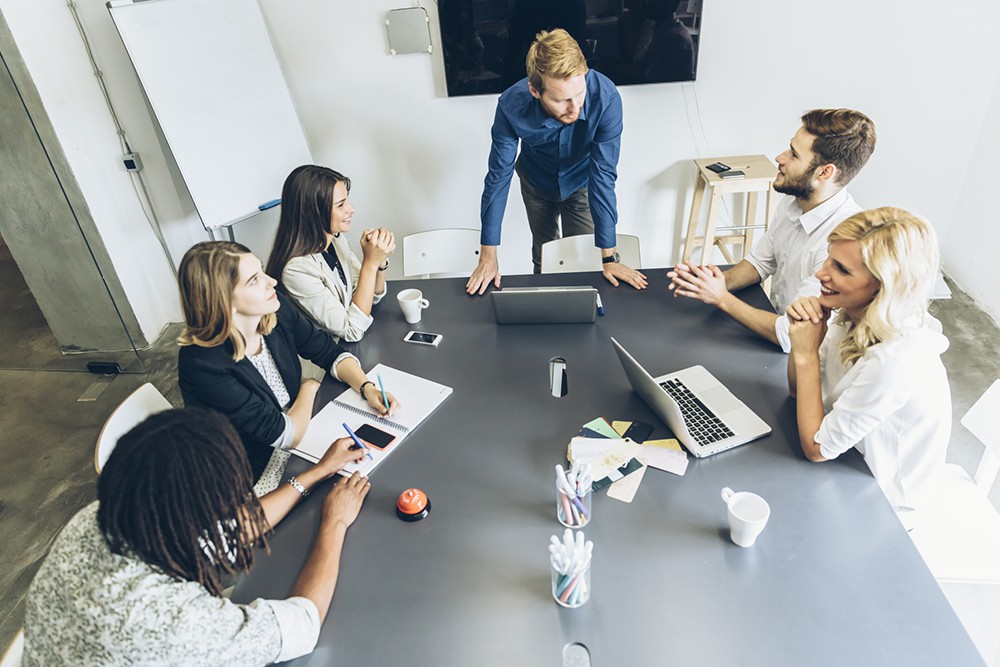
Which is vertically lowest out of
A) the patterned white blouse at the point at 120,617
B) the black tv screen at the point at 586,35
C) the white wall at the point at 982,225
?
the white wall at the point at 982,225

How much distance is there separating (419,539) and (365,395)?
57 cm

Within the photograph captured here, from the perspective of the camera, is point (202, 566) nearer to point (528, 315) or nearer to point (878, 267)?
point (528, 315)

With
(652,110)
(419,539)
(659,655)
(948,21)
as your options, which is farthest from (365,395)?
(948,21)

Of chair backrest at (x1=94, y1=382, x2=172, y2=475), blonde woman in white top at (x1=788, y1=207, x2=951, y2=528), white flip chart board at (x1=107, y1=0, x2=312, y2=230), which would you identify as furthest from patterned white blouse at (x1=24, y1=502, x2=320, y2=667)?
white flip chart board at (x1=107, y1=0, x2=312, y2=230)

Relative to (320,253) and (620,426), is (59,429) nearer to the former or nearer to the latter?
(320,253)

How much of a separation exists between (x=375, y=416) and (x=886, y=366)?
4.36ft

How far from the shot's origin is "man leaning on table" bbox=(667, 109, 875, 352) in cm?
209

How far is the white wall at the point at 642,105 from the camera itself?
10.7 ft

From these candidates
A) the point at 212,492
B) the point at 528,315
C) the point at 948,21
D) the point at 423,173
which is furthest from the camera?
the point at 423,173

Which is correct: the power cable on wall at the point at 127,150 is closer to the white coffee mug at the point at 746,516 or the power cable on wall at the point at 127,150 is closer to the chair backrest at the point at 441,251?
the chair backrest at the point at 441,251

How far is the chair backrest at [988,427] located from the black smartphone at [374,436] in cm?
160

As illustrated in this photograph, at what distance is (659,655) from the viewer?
4.02 ft

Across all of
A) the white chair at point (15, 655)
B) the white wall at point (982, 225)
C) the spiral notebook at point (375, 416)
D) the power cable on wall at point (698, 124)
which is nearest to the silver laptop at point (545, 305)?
the spiral notebook at point (375, 416)

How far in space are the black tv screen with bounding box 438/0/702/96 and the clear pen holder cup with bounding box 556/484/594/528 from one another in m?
2.63
